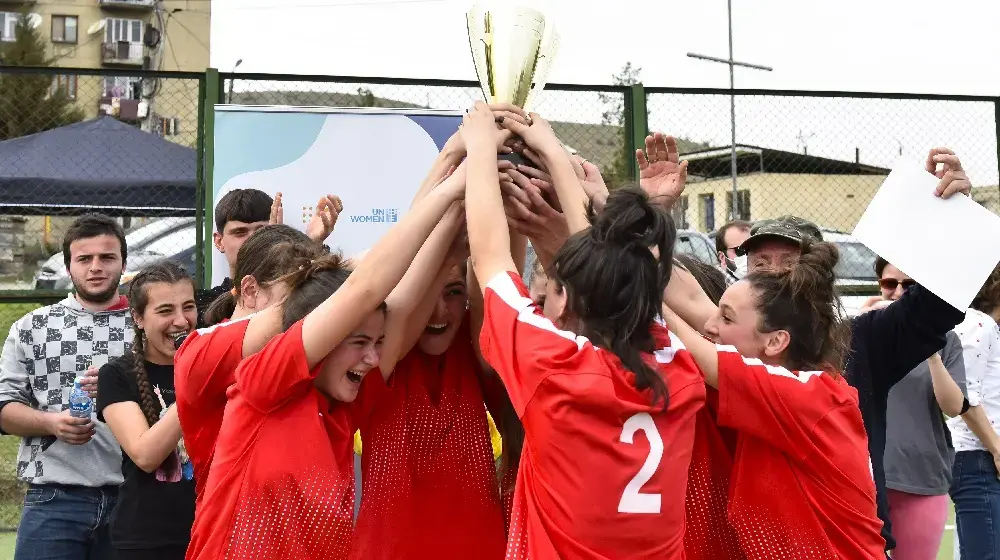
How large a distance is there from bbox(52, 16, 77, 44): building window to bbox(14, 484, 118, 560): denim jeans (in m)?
52.9

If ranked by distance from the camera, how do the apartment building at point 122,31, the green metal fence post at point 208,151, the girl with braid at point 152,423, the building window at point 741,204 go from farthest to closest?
1. the apartment building at point 122,31
2. the building window at point 741,204
3. the green metal fence post at point 208,151
4. the girl with braid at point 152,423

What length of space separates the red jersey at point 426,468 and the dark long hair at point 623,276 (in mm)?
609

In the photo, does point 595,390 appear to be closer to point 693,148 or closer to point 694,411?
point 694,411

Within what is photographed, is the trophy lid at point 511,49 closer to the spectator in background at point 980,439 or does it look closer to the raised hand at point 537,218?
the raised hand at point 537,218

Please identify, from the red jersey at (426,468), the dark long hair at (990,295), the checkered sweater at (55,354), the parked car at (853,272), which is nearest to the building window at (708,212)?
the parked car at (853,272)

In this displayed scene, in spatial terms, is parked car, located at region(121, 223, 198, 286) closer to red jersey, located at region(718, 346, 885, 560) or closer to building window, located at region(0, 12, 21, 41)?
red jersey, located at region(718, 346, 885, 560)

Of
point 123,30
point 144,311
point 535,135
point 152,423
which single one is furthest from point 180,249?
point 123,30

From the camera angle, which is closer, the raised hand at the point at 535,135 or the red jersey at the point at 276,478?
the red jersey at the point at 276,478

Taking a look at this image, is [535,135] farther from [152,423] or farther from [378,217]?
[378,217]

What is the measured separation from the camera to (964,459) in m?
5.19

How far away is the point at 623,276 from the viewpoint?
231cm

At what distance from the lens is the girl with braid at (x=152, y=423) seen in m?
3.50

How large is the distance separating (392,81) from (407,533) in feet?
13.1

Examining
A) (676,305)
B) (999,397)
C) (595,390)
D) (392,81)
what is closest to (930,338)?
(676,305)
